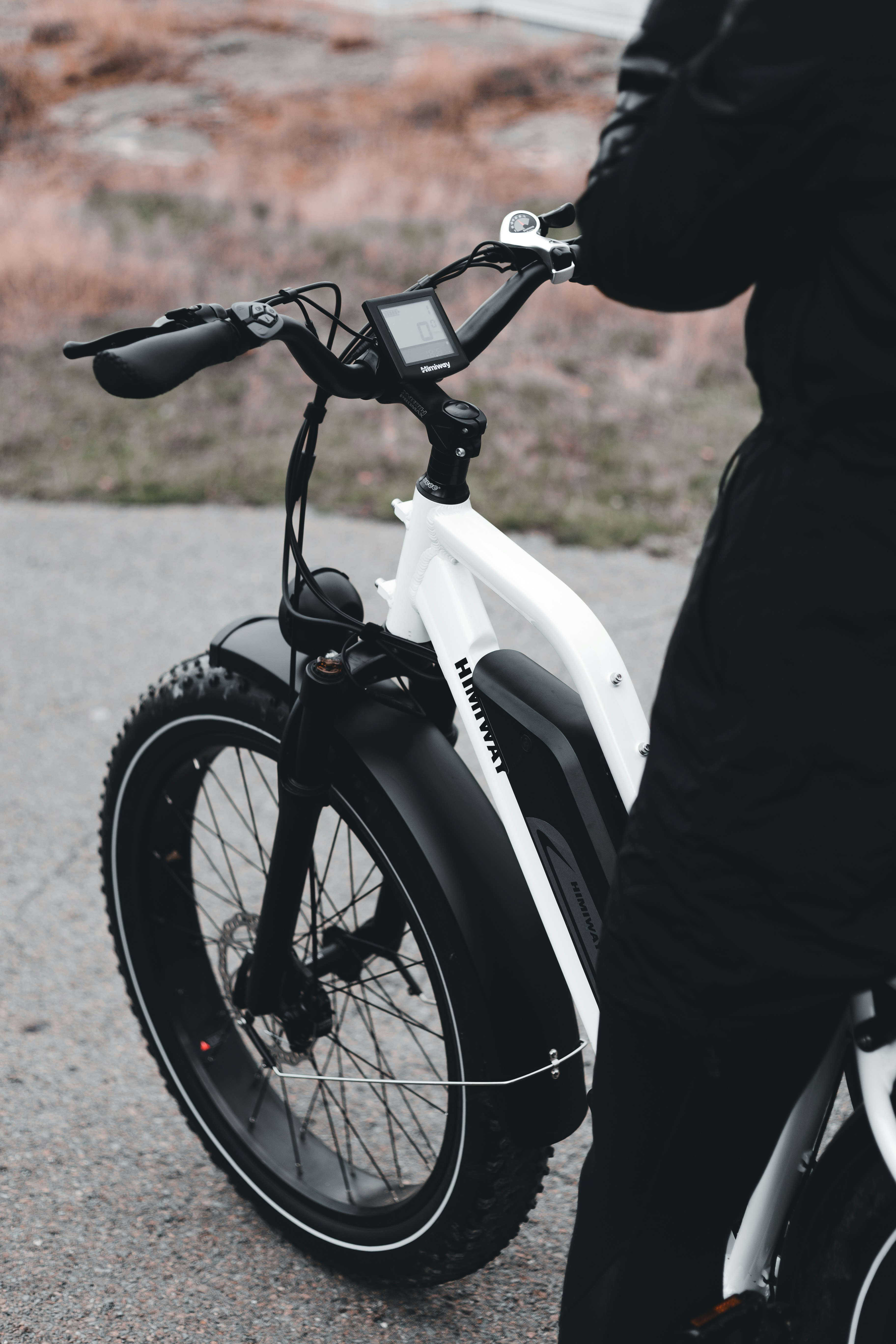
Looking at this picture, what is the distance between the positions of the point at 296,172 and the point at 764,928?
12187 millimetres

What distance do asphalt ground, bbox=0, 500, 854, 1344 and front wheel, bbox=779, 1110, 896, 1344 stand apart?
73cm

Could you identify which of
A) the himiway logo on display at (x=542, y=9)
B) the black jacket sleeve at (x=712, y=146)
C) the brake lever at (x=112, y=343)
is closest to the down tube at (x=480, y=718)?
the brake lever at (x=112, y=343)

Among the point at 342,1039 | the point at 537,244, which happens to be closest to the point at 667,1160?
the point at 537,244

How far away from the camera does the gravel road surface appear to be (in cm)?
202

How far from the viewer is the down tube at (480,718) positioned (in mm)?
1608

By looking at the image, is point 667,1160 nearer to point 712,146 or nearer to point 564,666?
point 564,666

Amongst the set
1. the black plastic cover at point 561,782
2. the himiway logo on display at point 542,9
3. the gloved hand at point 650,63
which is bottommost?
the himiway logo on display at point 542,9

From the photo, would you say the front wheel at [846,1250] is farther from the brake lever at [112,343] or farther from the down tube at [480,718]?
the brake lever at [112,343]

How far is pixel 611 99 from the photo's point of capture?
14891 mm

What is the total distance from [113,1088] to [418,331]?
176cm

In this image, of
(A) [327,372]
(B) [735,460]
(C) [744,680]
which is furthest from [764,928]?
(A) [327,372]

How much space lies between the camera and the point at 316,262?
867 cm

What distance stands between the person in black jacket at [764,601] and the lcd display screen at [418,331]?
1.45ft

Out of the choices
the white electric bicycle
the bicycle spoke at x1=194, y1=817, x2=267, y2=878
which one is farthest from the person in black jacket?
the bicycle spoke at x1=194, y1=817, x2=267, y2=878
